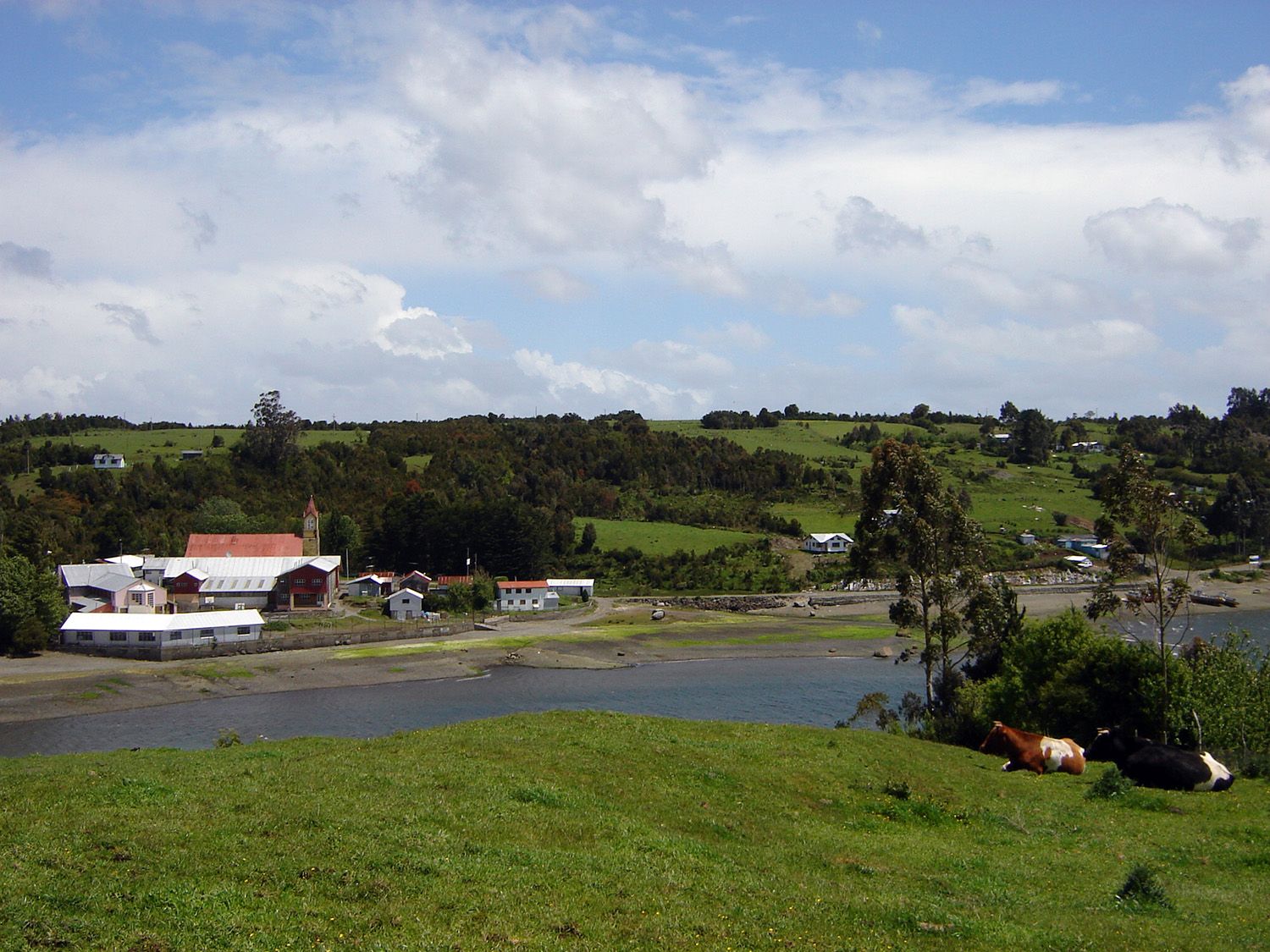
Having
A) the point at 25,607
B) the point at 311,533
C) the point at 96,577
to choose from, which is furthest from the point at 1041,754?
the point at 311,533

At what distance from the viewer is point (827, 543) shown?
120 metres

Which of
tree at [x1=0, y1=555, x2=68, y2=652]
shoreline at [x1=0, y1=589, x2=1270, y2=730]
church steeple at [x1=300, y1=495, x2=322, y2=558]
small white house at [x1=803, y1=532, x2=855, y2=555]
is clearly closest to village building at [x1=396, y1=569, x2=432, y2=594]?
church steeple at [x1=300, y1=495, x2=322, y2=558]

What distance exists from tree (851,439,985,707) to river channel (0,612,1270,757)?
8.41m

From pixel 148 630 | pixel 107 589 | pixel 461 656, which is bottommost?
pixel 461 656

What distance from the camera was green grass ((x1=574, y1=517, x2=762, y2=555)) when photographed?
382 ft

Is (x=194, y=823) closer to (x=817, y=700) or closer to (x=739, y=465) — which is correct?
(x=817, y=700)

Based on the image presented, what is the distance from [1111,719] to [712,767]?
14.6 m

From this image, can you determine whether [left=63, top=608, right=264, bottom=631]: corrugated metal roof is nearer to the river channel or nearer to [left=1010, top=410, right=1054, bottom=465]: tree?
the river channel

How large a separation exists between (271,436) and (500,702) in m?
96.4

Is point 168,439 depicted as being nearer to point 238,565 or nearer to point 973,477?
point 238,565

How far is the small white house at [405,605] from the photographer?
282ft

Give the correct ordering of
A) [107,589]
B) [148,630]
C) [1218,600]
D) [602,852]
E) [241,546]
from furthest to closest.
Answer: [1218,600]
[241,546]
[107,589]
[148,630]
[602,852]

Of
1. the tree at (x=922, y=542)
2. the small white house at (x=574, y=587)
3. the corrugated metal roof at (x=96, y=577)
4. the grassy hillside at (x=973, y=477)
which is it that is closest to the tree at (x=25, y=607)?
the corrugated metal roof at (x=96, y=577)

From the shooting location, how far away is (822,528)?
12669 centimetres
